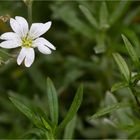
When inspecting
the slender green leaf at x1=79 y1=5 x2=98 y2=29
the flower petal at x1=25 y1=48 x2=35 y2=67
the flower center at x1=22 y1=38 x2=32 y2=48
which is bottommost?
the slender green leaf at x1=79 y1=5 x2=98 y2=29

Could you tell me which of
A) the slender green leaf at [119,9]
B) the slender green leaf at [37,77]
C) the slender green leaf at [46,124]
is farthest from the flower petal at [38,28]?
the slender green leaf at [37,77]

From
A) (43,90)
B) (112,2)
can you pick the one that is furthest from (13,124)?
(112,2)

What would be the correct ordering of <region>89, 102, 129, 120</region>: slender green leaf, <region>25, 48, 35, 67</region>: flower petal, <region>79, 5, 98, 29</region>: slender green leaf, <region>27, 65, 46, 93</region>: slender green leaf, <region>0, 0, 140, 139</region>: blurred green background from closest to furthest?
1. <region>25, 48, 35, 67</region>: flower petal
2. <region>89, 102, 129, 120</region>: slender green leaf
3. <region>79, 5, 98, 29</region>: slender green leaf
4. <region>0, 0, 140, 139</region>: blurred green background
5. <region>27, 65, 46, 93</region>: slender green leaf

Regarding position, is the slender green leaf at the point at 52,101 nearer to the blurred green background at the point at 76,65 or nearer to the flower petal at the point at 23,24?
the flower petal at the point at 23,24

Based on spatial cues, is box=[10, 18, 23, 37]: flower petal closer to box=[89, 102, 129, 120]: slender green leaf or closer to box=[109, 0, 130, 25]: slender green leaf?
box=[89, 102, 129, 120]: slender green leaf

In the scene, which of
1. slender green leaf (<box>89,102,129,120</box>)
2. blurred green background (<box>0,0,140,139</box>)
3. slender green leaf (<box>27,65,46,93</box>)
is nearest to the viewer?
slender green leaf (<box>89,102,129,120</box>)

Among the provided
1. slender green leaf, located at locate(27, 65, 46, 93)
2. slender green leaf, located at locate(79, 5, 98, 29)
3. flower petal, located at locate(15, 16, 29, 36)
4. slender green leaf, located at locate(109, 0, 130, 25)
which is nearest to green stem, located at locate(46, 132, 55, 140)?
flower petal, located at locate(15, 16, 29, 36)

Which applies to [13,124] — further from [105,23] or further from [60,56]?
[105,23]
